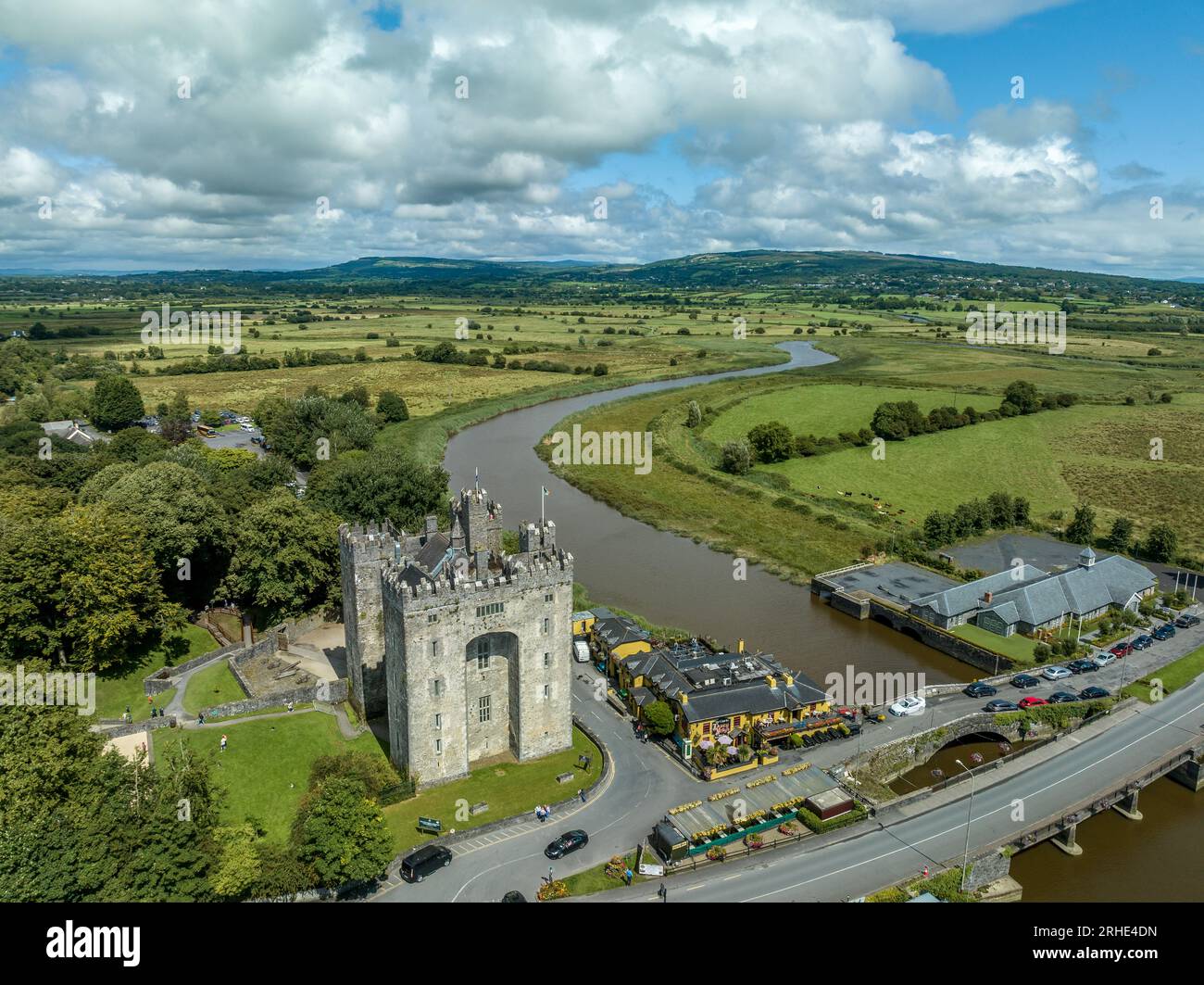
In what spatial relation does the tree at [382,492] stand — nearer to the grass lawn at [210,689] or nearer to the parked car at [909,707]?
the grass lawn at [210,689]

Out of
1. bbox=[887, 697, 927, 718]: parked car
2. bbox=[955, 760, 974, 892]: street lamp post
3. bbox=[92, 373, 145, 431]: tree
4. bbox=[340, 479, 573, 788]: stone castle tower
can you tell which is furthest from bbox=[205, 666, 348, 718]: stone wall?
bbox=[92, 373, 145, 431]: tree

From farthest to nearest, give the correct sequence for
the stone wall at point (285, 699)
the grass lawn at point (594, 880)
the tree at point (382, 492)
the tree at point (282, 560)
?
the tree at point (382, 492), the tree at point (282, 560), the stone wall at point (285, 699), the grass lawn at point (594, 880)

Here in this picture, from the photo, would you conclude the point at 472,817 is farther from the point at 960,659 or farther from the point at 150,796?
the point at 960,659

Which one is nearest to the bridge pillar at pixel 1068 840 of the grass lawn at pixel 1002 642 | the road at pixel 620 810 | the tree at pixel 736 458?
the road at pixel 620 810

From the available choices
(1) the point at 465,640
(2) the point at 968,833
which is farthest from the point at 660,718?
(2) the point at 968,833

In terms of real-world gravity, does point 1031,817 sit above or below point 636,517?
below
